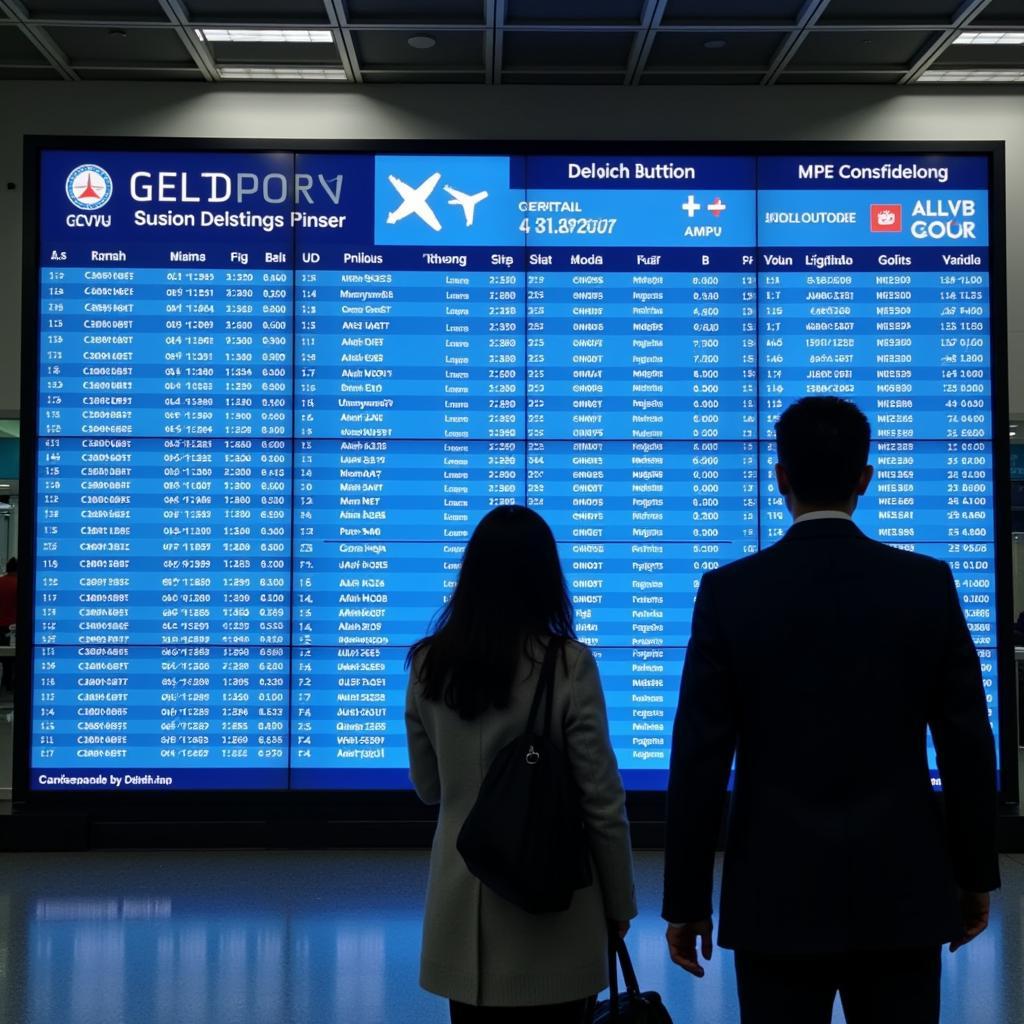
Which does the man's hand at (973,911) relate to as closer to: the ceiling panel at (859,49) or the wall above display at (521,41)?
the wall above display at (521,41)

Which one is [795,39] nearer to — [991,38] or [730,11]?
[730,11]

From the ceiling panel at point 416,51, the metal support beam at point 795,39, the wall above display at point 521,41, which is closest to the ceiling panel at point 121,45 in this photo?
the wall above display at point 521,41

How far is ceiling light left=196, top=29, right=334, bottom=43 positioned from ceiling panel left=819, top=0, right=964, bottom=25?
2516 millimetres

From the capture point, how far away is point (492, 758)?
2.08 meters

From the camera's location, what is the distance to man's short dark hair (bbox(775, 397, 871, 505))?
187cm

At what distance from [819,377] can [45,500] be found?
408 cm

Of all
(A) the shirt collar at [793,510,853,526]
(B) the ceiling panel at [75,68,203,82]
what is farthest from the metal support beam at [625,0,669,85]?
(A) the shirt collar at [793,510,853,526]

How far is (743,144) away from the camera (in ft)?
19.0

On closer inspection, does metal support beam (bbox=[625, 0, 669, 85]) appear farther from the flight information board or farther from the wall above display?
the flight information board

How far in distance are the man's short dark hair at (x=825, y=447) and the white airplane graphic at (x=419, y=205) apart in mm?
4216

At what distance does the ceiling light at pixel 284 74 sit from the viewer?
5.96 metres

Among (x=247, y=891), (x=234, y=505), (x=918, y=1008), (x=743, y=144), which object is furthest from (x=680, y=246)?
(x=918, y=1008)

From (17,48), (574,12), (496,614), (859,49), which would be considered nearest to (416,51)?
(574,12)

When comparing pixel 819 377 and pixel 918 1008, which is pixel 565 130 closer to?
pixel 819 377
